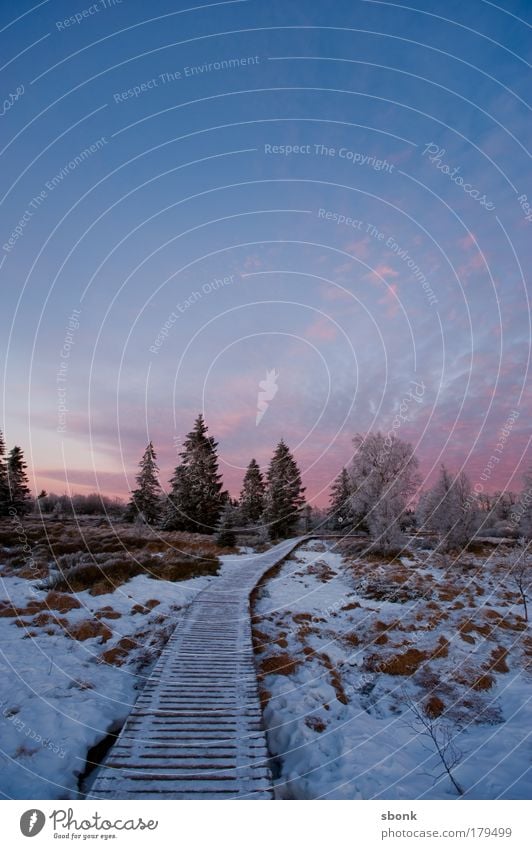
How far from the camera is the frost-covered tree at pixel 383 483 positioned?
2750 cm

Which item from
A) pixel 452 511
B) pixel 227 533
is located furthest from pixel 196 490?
pixel 452 511

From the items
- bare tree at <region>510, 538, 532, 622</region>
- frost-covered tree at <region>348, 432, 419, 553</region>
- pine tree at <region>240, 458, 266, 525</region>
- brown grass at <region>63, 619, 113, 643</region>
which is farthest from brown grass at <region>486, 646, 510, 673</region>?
pine tree at <region>240, 458, 266, 525</region>

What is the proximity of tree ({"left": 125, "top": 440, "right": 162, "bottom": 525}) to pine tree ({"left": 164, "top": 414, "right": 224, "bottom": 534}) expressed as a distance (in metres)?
2.76

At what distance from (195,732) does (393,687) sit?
5991 mm

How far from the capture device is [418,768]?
6828mm

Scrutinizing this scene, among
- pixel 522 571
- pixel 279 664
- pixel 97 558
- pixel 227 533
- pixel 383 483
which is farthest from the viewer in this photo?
pixel 227 533

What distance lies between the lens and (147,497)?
4253cm

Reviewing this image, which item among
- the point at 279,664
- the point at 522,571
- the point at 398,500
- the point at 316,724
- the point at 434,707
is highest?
the point at 398,500

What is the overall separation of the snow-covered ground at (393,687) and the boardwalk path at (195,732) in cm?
92

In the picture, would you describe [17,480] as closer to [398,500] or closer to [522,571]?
[398,500]

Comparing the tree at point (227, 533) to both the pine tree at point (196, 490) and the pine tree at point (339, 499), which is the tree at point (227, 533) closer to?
the pine tree at point (196, 490)

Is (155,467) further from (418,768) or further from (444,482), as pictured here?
(418,768)

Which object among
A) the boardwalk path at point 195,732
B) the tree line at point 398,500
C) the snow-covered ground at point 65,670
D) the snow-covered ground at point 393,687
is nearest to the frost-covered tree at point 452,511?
the tree line at point 398,500
